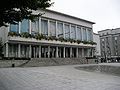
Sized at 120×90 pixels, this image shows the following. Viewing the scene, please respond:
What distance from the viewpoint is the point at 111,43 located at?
81.3 m

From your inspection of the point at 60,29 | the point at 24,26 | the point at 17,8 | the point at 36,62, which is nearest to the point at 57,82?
the point at 17,8

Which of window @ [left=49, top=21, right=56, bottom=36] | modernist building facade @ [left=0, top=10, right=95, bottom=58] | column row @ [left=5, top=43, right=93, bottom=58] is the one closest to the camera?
modernist building facade @ [left=0, top=10, right=95, bottom=58]

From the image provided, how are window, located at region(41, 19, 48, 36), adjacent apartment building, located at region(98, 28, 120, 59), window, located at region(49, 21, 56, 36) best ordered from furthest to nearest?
adjacent apartment building, located at region(98, 28, 120, 59)
window, located at region(49, 21, 56, 36)
window, located at region(41, 19, 48, 36)

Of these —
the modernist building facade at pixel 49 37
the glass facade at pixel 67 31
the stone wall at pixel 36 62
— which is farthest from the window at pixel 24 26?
the glass facade at pixel 67 31

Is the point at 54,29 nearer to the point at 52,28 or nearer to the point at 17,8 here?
the point at 52,28

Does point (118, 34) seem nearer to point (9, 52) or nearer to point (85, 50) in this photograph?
point (85, 50)

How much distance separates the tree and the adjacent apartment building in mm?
72596

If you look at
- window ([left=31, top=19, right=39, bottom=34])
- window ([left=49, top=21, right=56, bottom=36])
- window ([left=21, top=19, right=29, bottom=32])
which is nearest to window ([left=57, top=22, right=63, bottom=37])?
window ([left=49, top=21, right=56, bottom=36])

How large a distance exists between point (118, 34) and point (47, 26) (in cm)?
5152

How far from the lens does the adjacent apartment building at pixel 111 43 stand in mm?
79312

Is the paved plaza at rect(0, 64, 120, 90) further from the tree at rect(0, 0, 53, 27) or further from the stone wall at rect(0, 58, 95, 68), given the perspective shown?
the stone wall at rect(0, 58, 95, 68)

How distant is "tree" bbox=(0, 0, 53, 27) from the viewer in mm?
7052

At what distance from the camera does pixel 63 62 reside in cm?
3366

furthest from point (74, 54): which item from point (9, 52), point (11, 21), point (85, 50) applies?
point (11, 21)
